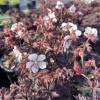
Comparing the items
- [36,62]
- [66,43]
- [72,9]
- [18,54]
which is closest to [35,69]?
[36,62]

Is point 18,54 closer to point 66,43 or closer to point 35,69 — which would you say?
point 35,69

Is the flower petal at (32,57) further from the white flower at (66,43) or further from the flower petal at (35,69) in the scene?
the white flower at (66,43)

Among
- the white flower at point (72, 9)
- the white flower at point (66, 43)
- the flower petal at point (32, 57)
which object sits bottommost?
the flower petal at point (32, 57)

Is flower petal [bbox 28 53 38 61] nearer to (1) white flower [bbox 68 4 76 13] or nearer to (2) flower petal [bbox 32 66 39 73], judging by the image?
(2) flower petal [bbox 32 66 39 73]

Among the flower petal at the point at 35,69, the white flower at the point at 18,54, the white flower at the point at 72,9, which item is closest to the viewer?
the flower petal at the point at 35,69

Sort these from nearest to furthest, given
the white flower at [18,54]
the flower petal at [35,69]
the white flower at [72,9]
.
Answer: the flower petal at [35,69] < the white flower at [18,54] < the white flower at [72,9]

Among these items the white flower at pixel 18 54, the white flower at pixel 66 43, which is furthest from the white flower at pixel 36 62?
the white flower at pixel 66 43

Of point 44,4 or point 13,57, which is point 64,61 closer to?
point 13,57

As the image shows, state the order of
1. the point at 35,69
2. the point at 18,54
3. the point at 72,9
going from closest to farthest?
the point at 35,69 → the point at 18,54 → the point at 72,9
